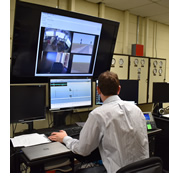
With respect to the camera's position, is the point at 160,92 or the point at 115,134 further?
the point at 160,92

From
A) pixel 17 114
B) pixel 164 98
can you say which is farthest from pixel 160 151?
pixel 17 114

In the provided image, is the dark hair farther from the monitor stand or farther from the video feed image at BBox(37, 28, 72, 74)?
the monitor stand

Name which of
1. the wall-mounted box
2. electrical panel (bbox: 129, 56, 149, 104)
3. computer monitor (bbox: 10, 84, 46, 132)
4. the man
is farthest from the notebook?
the wall-mounted box

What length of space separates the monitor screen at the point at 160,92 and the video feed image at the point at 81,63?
3.55ft

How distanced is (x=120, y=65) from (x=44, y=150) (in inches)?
95.7

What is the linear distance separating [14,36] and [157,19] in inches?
142

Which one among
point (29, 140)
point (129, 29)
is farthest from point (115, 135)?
point (129, 29)

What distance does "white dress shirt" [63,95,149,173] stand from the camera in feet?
4.21

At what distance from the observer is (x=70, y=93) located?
2.16 meters

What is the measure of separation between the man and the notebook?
11 centimetres

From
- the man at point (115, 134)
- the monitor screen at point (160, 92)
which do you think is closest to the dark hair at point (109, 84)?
the man at point (115, 134)

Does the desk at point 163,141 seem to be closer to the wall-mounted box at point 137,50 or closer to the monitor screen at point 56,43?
the monitor screen at point 56,43

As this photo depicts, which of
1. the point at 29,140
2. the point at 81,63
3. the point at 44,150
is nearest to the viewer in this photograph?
the point at 44,150

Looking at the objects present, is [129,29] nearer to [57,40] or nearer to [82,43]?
[82,43]
